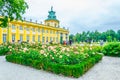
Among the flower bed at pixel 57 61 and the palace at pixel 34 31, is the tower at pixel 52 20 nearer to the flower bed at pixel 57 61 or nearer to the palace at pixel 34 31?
the palace at pixel 34 31

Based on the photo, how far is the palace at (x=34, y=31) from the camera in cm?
4203

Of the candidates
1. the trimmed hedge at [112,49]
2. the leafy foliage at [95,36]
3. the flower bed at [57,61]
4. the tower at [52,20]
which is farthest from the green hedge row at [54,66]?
the leafy foliage at [95,36]

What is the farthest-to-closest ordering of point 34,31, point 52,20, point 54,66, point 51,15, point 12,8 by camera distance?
1. point 51,15
2. point 52,20
3. point 34,31
4. point 12,8
5. point 54,66

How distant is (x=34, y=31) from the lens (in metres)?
51.5

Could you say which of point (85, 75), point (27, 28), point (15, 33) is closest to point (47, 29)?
point (27, 28)

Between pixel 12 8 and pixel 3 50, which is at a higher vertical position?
pixel 12 8

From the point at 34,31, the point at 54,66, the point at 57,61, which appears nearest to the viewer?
the point at 54,66

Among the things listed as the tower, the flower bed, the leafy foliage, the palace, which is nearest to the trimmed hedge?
the flower bed

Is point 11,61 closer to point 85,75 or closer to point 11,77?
point 11,77

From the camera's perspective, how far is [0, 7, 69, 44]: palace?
42.0 m

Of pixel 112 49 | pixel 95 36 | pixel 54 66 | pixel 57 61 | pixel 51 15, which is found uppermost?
pixel 51 15

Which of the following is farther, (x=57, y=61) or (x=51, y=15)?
(x=51, y=15)

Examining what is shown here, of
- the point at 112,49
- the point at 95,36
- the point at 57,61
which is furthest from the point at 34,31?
the point at 95,36

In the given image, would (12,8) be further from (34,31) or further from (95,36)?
(95,36)
